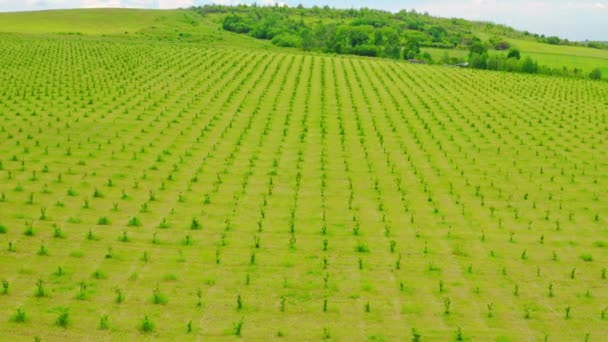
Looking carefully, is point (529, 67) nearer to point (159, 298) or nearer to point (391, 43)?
point (391, 43)

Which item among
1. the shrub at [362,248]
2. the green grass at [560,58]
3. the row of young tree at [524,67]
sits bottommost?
the shrub at [362,248]

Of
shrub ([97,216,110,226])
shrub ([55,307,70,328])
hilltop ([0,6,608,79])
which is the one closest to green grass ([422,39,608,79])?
hilltop ([0,6,608,79])

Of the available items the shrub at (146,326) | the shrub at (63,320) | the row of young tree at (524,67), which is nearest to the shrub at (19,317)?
the shrub at (63,320)

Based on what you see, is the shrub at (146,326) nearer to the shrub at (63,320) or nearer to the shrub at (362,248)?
the shrub at (63,320)

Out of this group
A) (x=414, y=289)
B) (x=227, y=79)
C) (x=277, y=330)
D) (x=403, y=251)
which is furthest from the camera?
(x=227, y=79)

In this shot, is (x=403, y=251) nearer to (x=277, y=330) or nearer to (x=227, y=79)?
(x=277, y=330)

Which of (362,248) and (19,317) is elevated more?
(362,248)

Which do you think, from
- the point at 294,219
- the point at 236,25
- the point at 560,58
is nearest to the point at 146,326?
the point at 294,219

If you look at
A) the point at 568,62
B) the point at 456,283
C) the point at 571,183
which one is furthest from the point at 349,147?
the point at 568,62

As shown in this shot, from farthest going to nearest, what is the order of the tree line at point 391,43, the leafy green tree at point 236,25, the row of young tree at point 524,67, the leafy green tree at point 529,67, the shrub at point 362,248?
the leafy green tree at point 236,25
the tree line at point 391,43
the leafy green tree at point 529,67
the row of young tree at point 524,67
the shrub at point 362,248
